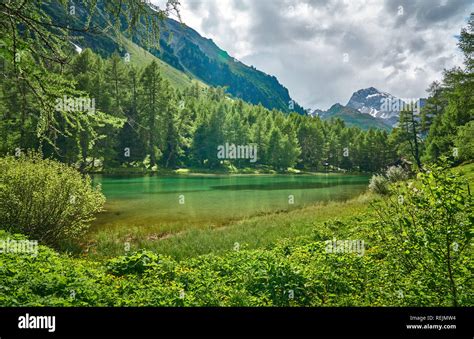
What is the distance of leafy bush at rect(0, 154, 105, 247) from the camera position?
40.5 feet

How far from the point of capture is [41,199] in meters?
12.8

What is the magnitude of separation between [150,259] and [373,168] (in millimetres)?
104508

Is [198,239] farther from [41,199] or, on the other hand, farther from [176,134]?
[176,134]

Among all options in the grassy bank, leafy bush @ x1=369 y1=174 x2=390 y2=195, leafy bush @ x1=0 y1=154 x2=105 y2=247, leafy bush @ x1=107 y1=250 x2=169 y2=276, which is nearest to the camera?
leafy bush @ x1=107 y1=250 x2=169 y2=276

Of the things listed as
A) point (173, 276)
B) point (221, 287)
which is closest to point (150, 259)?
point (173, 276)

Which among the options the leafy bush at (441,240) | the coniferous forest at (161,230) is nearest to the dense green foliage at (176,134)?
the coniferous forest at (161,230)

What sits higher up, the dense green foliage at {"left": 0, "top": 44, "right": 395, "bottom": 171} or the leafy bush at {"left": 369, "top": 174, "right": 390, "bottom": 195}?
the dense green foliage at {"left": 0, "top": 44, "right": 395, "bottom": 171}

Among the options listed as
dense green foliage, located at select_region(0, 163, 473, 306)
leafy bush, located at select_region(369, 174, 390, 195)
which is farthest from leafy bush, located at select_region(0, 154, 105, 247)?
leafy bush, located at select_region(369, 174, 390, 195)

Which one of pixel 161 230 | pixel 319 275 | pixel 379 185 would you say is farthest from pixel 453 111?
pixel 319 275

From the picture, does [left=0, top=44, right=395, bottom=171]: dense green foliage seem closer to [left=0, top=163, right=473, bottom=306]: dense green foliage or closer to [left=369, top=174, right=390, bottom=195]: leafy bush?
[left=369, top=174, right=390, bottom=195]: leafy bush

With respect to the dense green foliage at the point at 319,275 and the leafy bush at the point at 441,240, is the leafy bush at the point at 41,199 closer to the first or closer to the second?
the dense green foliage at the point at 319,275

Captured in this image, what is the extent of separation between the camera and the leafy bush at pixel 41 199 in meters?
12.3
